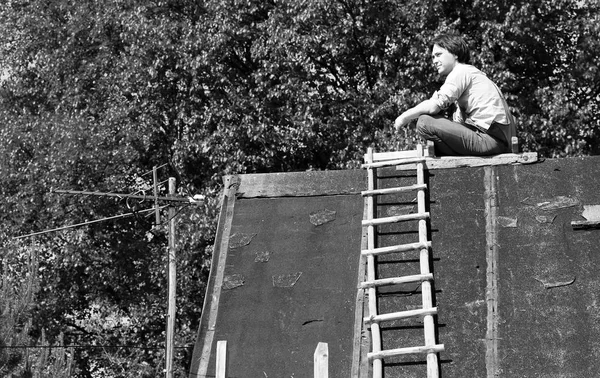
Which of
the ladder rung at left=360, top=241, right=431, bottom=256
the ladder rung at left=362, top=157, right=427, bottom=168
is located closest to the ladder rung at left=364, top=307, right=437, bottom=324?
the ladder rung at left=360, top=241, right=431, bottom=256

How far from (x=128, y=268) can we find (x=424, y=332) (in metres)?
21.2

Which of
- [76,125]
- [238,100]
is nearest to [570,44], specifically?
[238,100]

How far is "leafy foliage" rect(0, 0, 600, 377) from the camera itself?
23.2 m

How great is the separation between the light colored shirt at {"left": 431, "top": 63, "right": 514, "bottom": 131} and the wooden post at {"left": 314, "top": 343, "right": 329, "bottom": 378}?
257cm

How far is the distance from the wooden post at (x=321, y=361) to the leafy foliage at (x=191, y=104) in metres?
14.9

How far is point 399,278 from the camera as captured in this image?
683 cm

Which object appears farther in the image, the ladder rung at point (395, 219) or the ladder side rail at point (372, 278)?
the ladder rung at point (395, 219)

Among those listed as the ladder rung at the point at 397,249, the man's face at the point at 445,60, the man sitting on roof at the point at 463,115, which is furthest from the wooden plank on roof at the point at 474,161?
the ladder rung at the point at 397,249

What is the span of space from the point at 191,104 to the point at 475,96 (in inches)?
674

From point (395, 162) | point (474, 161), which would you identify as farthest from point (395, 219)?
point (474, 161)

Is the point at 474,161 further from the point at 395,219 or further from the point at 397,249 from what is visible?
the point at 397,249

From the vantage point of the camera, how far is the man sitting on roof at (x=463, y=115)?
26.0 ft

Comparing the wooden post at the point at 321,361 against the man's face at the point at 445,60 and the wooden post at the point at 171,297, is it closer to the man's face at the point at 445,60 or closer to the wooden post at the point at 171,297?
the man's face at the point at 445,60

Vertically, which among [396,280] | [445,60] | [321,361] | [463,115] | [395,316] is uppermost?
[445,60]
